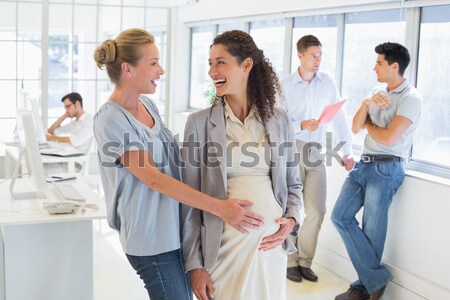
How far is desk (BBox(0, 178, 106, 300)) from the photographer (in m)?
3.12

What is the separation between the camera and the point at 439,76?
3.95 meters

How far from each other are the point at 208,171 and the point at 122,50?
1.65 ft

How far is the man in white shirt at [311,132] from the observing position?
4297 mm

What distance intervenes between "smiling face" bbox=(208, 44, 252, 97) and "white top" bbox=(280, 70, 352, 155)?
213cm

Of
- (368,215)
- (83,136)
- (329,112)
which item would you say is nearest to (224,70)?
(329,112)

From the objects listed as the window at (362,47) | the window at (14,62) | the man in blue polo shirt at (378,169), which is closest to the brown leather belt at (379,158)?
the man in blue polo shirt at (378,169)

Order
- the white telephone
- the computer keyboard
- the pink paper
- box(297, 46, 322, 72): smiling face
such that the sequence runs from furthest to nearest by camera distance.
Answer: box(297, 46, 322, 72): smiling face < the pink paper < the computer keyboard < the white telephone

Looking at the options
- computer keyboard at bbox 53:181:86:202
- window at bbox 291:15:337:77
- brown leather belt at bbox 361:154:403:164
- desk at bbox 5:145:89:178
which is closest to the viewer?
computer keyboard at bbox 53:181:86:202

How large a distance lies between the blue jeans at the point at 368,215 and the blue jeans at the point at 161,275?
204 centimetres

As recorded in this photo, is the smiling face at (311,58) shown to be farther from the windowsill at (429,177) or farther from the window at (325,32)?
the windowsill at (429,177)

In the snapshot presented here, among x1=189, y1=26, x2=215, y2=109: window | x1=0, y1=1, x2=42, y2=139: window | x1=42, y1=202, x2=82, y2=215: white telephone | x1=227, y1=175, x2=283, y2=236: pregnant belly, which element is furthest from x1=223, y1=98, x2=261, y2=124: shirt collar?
x1=189, y1=26, x2=215, y2=109: window

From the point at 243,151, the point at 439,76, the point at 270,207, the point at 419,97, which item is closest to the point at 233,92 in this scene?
the point at 243,151

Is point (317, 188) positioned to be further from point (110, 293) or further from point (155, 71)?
point (155, 71)

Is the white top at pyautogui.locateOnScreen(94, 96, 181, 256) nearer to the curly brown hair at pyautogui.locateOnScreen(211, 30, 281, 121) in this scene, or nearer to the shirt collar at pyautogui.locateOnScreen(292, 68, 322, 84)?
the curly brown hair at pyautogui.locateOnScreen(211, 30, 281, 121)
